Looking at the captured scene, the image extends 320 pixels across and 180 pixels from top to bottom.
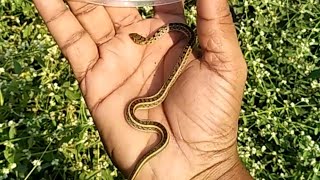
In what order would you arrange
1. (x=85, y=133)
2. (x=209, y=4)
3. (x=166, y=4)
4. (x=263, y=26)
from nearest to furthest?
(x=209, y=4) → (x=166, y=4) → (x=85, y=133) → (x=263, y=26)

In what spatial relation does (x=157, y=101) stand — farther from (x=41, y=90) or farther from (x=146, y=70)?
(x=41, y=90)

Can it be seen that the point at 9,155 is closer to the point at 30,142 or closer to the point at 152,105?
the point at 30,142

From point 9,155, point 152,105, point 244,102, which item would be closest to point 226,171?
point 152,105

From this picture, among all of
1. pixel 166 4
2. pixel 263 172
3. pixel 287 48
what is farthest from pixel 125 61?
pixel 287 48

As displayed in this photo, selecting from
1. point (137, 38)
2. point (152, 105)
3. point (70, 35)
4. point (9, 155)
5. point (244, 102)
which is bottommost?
point (244, 102)

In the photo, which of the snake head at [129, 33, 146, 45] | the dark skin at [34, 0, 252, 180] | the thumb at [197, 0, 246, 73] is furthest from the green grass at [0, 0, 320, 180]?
the thumb at [197, 0, 246, 73]

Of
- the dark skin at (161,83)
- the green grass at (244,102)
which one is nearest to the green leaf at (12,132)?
the green grass at (244,102)

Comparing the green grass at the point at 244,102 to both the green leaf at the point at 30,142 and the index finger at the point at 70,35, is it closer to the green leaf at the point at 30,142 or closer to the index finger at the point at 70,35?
the green leaf at the point at 30,142
